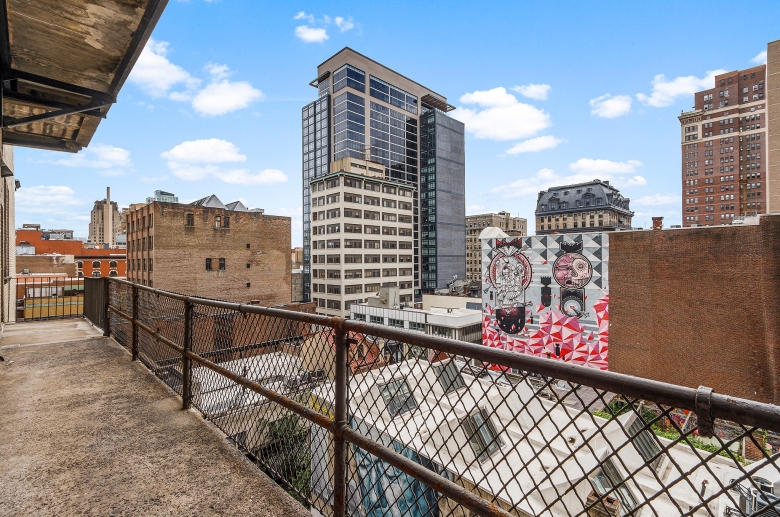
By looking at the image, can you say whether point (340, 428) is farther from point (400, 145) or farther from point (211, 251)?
point (400, 145)

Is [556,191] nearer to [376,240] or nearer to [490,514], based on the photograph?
[376,240]

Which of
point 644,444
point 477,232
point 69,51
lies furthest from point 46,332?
point 477,232

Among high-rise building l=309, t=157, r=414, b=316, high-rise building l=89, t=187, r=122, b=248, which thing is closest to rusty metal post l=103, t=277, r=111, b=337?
high-rise building l=309, t=157, r=414, b=316

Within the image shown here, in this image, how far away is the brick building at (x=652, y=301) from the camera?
2220cm

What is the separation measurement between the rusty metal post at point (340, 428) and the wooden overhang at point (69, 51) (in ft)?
12.7

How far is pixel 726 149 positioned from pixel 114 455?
4187 inches

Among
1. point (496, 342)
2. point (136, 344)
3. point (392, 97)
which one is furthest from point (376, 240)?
point (136, 344)

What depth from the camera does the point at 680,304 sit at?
24875 millimetres

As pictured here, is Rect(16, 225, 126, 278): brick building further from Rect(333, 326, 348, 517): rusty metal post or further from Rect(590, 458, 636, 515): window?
Rect(333, 326, 348, 517): rusty metal post

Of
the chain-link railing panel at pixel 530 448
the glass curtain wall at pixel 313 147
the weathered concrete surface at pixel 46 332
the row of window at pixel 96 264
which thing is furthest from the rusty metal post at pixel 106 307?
the row of window at pixel 96 264

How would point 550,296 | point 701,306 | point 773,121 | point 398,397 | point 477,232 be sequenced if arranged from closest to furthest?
point 398,397 < point 701,306 < point 550,296 < point 773,121 < point 477,232

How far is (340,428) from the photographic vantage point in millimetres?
2371

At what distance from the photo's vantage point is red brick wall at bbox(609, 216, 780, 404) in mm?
21906

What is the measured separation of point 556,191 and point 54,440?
85.8 metres
